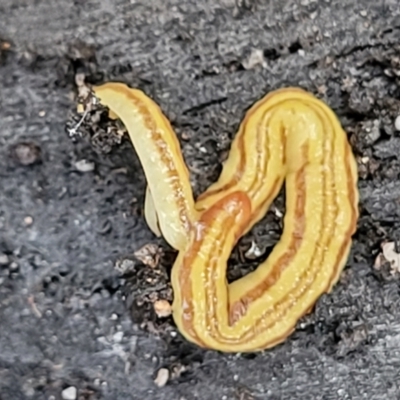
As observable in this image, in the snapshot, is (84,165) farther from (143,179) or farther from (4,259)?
(4,259)

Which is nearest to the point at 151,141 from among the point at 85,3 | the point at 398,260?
the point at 85,3

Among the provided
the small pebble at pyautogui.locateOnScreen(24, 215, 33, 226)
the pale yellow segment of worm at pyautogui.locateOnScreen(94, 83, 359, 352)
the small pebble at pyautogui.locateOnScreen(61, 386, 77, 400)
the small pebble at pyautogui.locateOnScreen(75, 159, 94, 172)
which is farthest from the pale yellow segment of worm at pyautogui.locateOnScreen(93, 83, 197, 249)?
the small pebble at pyautogui.locateOnScreen(61, 386, 77, 400)

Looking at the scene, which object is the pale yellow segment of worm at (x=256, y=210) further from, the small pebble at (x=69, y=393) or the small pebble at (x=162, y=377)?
the small pebble at (x=69, y=393)

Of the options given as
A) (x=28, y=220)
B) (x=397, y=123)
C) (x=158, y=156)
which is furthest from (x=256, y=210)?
(x=28, y=220)

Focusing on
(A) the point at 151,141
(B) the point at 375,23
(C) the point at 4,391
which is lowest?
(C) the point at 4,391

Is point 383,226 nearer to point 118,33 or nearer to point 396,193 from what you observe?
point 396,193

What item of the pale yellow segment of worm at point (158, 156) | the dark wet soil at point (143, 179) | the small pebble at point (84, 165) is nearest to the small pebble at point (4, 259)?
the dark wet soil at point (143, 179)

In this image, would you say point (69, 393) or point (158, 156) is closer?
point (158, 156)
